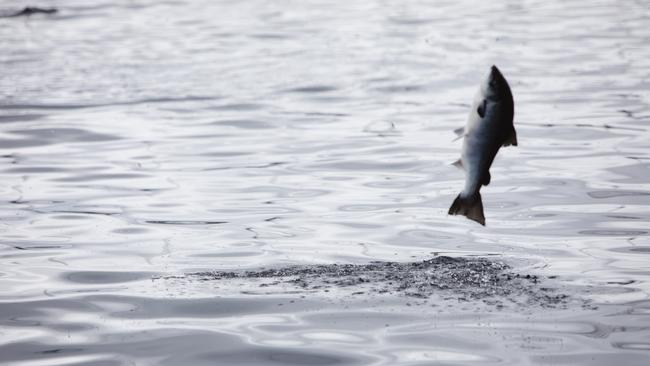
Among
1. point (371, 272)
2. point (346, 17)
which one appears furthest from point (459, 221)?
point (346, 17)

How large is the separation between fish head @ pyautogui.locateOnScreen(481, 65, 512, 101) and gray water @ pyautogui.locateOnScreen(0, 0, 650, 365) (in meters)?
1.39

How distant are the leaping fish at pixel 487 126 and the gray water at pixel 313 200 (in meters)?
1.01

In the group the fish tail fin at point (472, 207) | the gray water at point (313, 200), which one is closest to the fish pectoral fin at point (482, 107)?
the fish tail fin at point (472, 207)

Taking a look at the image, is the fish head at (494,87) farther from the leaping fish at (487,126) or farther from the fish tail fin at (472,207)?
the fish tail fin at (472,207)

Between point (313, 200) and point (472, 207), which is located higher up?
point (472, 207)

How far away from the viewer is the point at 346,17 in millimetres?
30062

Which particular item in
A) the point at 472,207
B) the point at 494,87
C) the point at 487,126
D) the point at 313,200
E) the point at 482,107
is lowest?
the point at 313,200

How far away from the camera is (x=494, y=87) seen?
6.38 metres

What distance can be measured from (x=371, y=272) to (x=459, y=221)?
2.08 meters

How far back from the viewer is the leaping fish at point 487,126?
638 centimetres

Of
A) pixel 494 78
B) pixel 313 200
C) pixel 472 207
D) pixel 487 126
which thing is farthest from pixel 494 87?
pixel 313 200

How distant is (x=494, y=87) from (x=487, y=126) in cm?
22

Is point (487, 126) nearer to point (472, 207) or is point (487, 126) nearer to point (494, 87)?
point (494, 87)

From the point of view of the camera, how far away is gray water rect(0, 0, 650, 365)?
7039mm
